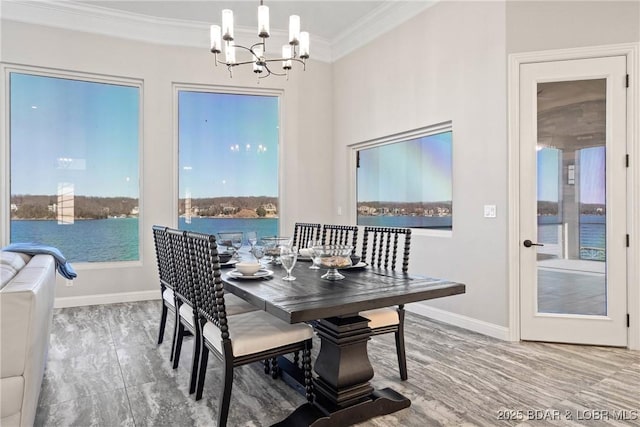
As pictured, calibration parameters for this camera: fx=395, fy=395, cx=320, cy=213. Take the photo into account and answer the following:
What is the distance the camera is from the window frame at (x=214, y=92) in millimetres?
5195

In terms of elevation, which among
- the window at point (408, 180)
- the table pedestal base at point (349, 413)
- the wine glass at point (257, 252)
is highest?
the window at point (408, 180)

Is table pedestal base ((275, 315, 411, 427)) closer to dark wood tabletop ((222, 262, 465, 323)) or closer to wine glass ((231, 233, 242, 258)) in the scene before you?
dark wood tabletop ((222, 262, 465, 323))

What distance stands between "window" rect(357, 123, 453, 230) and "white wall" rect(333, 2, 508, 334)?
19 centimetres

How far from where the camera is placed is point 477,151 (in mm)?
3705

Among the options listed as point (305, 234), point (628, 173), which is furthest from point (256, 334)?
point (628, 173)

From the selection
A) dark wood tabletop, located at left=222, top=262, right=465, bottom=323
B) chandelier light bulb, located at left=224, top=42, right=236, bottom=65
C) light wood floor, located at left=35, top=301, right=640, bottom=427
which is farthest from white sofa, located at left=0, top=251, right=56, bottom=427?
chandelier light bulb, located at left=224, top=42, right=236, bottom=65

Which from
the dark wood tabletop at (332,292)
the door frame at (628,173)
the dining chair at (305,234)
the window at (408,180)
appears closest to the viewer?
A: the dark wood tabletop at (332,292)

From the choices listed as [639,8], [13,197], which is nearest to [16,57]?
[13,197]

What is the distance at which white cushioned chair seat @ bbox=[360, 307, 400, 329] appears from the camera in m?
2.46

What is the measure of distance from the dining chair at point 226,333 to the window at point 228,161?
3.33 m

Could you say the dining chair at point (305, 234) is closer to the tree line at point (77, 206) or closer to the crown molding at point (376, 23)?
the tree line at point (77, 206)

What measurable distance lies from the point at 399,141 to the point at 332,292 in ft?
10.4

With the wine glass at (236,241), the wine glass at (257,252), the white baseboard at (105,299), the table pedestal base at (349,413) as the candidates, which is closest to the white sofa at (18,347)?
the table pedestal base at (349,413)

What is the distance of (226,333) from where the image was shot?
6.46 feet
